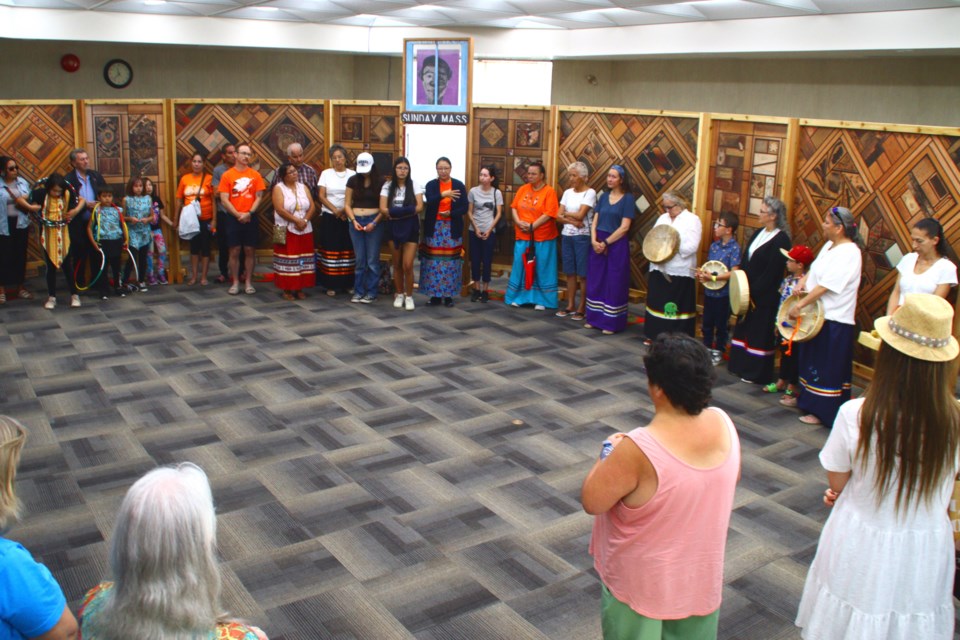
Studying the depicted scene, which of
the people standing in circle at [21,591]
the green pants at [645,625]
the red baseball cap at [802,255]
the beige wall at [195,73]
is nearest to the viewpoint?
the people standing in circle at [21,591]

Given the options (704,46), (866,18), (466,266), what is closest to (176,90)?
(466,266)

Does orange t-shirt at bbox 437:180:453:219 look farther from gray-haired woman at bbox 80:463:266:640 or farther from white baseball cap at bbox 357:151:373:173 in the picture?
gray-haired woman at bbox 80:463:266:640

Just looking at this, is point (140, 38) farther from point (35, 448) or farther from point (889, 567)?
point (889, 567)

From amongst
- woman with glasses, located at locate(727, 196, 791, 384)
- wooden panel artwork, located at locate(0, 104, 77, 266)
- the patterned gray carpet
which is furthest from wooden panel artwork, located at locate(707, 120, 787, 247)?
wooden panel artwork, located at locate(0, 104, 77, 266)

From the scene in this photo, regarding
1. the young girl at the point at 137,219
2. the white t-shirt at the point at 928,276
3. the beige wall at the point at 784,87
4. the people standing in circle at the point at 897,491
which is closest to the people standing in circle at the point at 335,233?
the young girl at the point at 137,219

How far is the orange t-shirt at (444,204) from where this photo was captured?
892 centimetres

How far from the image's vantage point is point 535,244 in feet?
30.1

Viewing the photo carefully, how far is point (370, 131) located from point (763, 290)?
5160mm

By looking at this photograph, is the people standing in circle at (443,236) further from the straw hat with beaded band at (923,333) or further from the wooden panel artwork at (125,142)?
the straw hat with beaded band at (923,333)

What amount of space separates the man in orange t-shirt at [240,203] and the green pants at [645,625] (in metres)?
7.28

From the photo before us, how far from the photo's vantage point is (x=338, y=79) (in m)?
14.5

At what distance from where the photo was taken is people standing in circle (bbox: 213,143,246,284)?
9430mm

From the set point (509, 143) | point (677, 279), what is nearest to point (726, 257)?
point (677, 279)

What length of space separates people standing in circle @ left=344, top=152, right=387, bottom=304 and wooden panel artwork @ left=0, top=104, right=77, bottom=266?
116 inches
